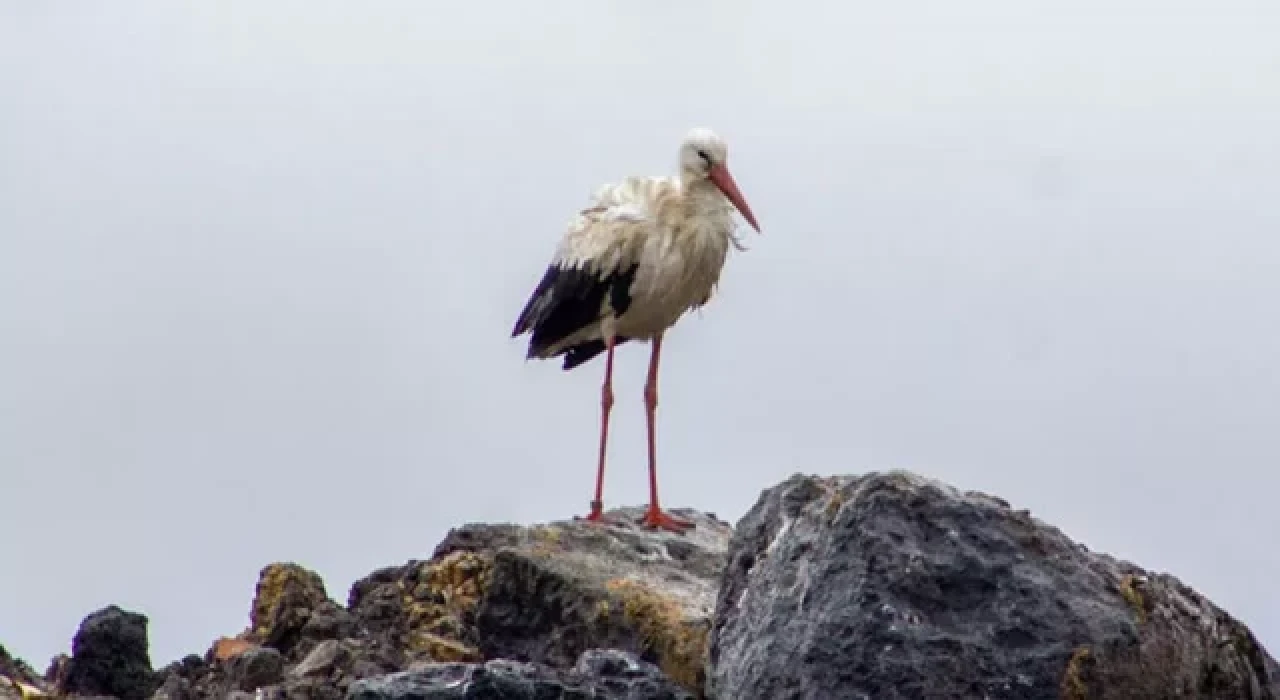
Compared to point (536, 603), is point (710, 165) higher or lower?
higher

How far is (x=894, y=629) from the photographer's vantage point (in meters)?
8.92

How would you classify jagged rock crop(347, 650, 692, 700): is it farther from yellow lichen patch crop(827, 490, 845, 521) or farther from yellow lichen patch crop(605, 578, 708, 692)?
yellow lichen patch crop(605, 578, 708, 692)

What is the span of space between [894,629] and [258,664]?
9.56 ft

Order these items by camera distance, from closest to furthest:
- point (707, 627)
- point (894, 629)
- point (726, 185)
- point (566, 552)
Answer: point (894, 629)
point (707, 627)
point (566, 552)
point (726, 185)

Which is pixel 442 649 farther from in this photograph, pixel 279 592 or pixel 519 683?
pixel 519 683

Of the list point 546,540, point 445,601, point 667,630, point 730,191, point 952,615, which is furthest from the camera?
point 730,191

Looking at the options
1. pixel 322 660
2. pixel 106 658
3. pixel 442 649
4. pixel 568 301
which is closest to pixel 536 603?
pixel 442 649

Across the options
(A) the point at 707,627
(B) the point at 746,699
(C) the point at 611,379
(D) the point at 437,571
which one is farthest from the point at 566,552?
(C) the point at 611,379

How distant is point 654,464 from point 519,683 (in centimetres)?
652

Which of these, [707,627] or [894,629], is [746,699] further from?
[707,627]

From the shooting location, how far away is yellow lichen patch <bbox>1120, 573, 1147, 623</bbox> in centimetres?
917

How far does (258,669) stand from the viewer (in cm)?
1076

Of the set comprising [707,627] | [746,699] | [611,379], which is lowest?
[746,699]

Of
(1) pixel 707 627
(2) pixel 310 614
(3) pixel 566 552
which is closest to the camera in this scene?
(1) pixel 707 627
